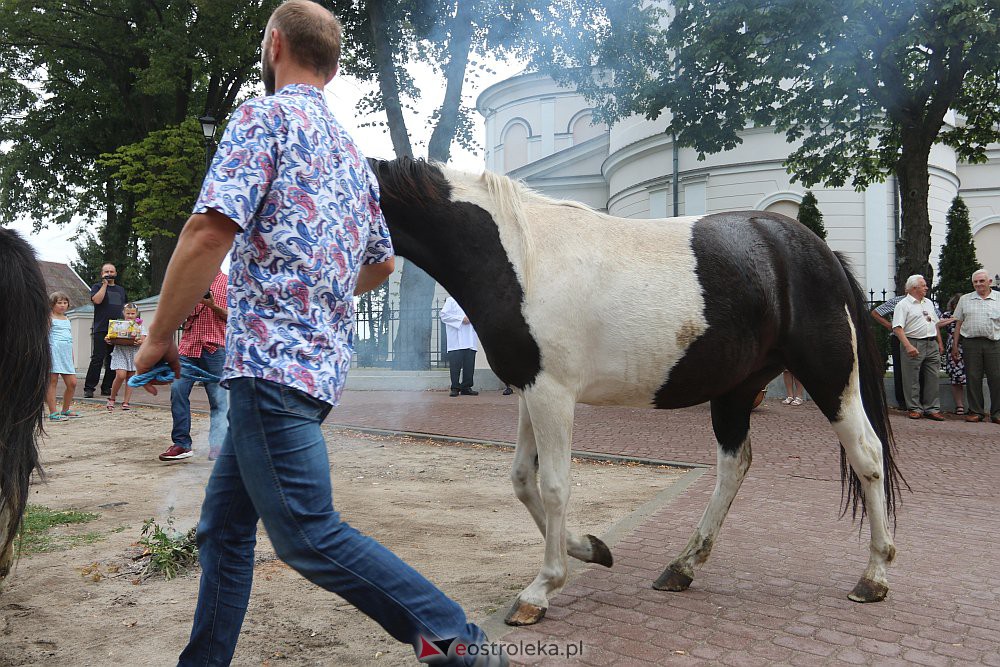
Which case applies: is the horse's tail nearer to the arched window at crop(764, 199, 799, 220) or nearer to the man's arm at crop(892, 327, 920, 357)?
Result: the man's arm at crop(892, 327, 920, 357)

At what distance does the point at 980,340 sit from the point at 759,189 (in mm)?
12745

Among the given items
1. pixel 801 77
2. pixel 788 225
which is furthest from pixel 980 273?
pixel 788 225

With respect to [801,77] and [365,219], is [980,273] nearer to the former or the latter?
[801,77]

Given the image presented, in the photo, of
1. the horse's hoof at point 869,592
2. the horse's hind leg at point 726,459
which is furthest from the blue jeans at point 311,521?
the horse's hoof at point 869,592

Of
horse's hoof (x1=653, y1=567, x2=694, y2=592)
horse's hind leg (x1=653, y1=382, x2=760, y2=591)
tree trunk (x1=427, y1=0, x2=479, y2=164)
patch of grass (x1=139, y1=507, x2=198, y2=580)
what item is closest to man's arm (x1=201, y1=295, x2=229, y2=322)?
patch of grass (x1=139, y1=507, x2=198, y2=580)

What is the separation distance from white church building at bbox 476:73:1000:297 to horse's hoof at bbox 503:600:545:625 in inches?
650

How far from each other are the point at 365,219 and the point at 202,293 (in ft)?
1.69

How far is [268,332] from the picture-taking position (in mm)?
1976

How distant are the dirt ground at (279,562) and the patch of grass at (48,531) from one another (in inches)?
3.4

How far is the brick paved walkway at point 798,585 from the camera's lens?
114 inches

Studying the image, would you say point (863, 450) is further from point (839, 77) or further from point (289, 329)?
point (839, 77)

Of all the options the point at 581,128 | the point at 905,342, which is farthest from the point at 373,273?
the point at 581,128

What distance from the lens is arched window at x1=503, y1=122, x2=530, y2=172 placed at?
41.9 metres

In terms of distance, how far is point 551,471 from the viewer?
3.21 m
